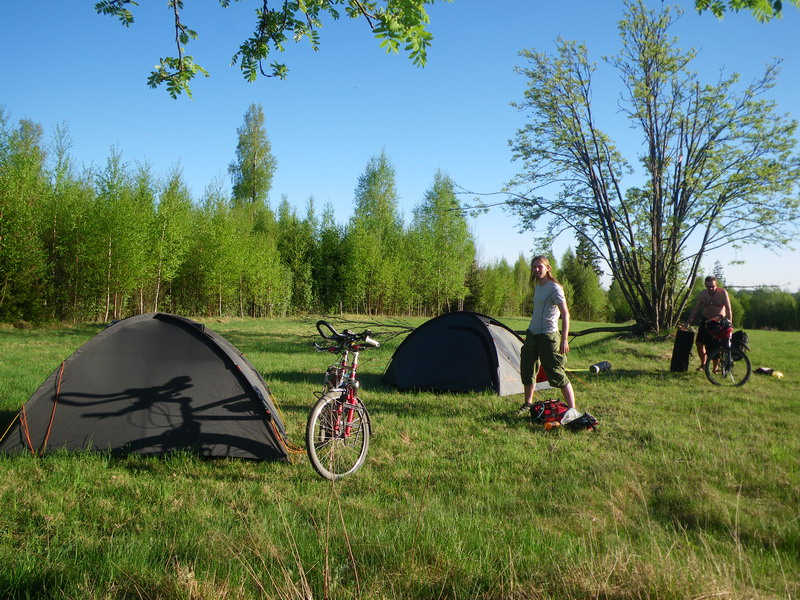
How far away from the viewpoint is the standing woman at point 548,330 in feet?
21.6

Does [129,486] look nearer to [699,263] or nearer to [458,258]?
[699,263]

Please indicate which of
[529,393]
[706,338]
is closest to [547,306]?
[529,393]

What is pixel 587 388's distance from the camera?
9148mm

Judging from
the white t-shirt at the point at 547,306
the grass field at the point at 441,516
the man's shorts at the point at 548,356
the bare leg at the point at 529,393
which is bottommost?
the grass field at the point at 441,516

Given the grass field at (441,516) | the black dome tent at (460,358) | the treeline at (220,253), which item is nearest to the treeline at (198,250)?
the treeline at (220,253)

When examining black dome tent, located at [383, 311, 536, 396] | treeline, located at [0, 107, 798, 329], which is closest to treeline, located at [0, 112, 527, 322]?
treeline, located at [0, 107, 798, 329]

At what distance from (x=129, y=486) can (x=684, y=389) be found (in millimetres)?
9132

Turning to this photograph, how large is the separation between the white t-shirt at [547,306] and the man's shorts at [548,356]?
0.10 m

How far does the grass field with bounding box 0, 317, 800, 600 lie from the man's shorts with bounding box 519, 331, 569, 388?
2.52 ft

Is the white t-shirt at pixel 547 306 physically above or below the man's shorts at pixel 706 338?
above

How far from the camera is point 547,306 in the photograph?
21.8 ft

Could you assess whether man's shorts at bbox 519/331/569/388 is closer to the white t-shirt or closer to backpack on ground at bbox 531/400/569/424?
the white t-shirt

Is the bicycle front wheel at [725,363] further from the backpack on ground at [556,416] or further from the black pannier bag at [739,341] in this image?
the backpack on ground at [556,416]

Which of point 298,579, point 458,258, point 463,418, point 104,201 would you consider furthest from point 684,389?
point 458,258
